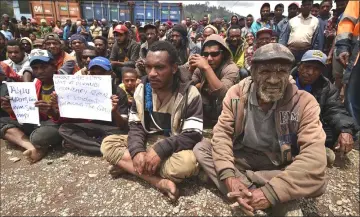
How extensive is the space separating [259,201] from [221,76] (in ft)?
6.43

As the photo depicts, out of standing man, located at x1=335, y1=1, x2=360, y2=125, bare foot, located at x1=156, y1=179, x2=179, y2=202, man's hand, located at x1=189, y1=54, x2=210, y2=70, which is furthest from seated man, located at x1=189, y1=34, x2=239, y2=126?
standing man, located at x1=335, y1=1, x2=360, y2=125

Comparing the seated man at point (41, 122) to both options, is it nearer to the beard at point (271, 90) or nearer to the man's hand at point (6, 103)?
the man's hand at point (6, 103)

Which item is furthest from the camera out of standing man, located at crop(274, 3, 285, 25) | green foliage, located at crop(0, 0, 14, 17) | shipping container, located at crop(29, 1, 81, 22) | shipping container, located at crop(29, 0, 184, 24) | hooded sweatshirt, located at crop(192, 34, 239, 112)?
green foliage, located at crop(0, 0, 14, 17)

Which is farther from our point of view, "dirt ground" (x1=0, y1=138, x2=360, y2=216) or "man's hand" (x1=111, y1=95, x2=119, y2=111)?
"man's hand" (x1=111, y1=95, x2=119, y2=111)

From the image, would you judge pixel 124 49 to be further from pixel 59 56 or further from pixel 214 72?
pixel 214 72

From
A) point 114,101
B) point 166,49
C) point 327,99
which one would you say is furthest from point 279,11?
point 114,101

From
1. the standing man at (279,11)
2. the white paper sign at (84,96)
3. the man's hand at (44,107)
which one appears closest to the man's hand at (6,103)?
the man's hand at (44,107)

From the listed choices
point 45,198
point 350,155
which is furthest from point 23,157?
point 350,155

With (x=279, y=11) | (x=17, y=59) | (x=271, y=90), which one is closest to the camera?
(x=271, y=90)

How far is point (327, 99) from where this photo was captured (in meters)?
2.90

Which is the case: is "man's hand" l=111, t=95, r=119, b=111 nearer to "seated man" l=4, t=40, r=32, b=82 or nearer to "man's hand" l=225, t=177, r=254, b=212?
"man's hand" l=225, t=177, r=254, b=212

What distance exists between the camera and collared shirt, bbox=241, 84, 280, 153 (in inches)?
81.4

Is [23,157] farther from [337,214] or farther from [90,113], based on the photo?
[337,214]

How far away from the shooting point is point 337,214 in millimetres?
2305
